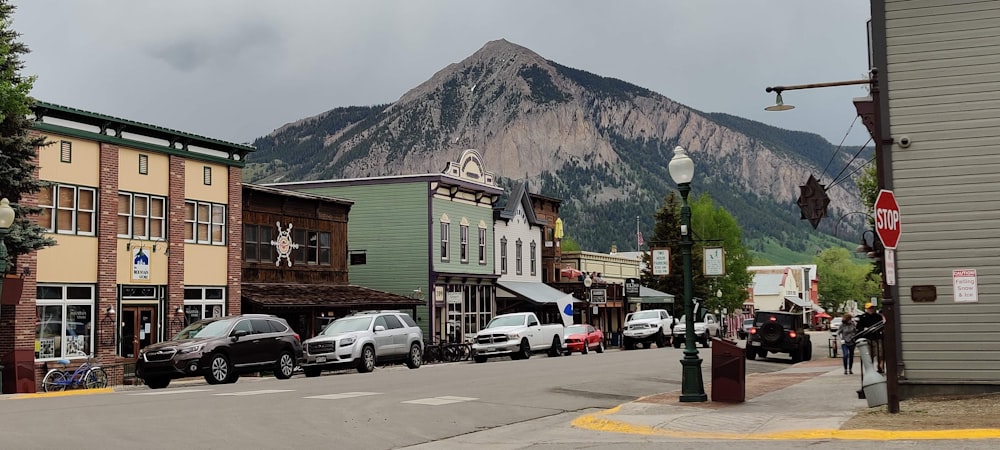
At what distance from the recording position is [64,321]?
30.4 m

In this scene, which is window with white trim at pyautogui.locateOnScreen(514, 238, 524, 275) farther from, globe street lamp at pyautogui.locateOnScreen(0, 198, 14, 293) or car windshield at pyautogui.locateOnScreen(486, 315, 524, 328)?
globe street lamp at pyautogui.locateOnScreen(0, 198, 14, 293)

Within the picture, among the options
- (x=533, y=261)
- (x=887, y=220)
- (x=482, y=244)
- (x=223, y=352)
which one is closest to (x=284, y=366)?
(x=223, y=352)

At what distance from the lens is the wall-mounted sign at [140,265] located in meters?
32.8

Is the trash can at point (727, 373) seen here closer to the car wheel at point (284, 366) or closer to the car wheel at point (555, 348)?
the car wheel at point (284, 366)

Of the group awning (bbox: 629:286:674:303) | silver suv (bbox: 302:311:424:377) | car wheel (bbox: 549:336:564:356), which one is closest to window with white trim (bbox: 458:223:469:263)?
car wheel (bbox: 549:336:564:356)

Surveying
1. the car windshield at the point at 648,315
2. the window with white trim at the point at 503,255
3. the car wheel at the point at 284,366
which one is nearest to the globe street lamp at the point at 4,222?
the car wheel at the point at 284,366

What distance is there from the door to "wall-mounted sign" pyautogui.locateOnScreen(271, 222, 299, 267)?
24.2 ft

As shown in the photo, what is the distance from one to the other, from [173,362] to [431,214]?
2527 cm

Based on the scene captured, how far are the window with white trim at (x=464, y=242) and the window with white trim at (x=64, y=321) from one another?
23084 mm

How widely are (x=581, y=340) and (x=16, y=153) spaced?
26.0m

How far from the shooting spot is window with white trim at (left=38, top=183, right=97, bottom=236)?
1182 inches

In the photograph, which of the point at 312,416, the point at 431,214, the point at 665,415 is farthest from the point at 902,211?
the point at 431,214

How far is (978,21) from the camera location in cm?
1622

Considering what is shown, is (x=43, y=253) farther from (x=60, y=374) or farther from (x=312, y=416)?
(x=312, y=416)
